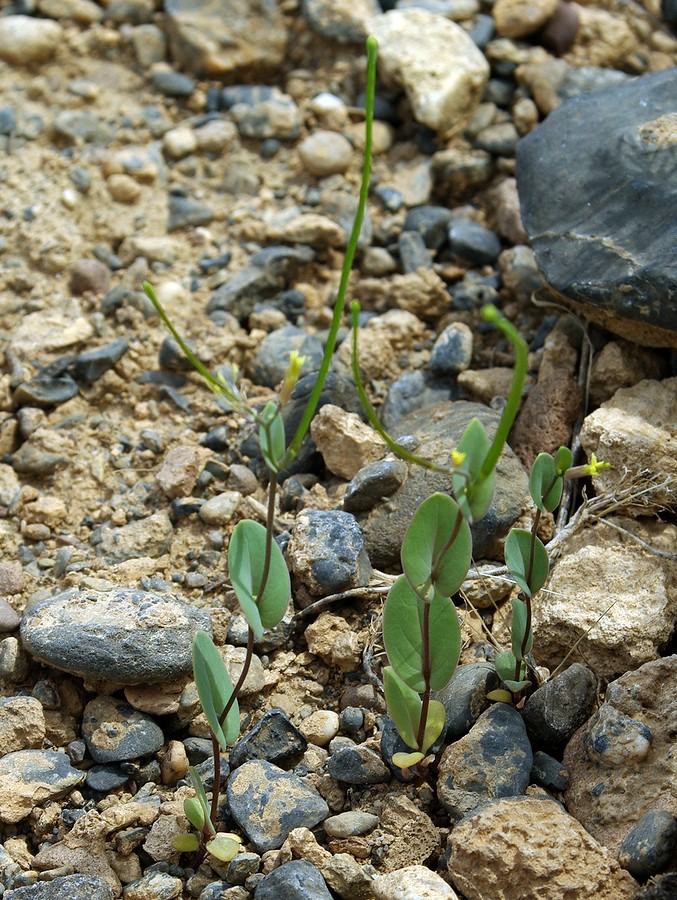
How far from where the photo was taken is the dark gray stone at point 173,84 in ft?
13.4

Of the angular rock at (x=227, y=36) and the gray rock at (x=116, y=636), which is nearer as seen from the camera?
the gray rock at (x=116, y=636)

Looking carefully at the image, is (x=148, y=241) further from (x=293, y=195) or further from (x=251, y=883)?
(x=251, y=883)

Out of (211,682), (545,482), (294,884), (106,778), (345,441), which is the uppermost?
(545,482)

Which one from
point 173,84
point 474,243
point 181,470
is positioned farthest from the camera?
point 173,84

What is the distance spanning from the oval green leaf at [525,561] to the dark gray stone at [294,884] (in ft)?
2.40

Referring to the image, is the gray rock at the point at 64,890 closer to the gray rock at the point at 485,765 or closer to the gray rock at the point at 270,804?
the gray rock at the point at 270,804

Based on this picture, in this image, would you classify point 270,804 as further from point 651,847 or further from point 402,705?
point 651,847

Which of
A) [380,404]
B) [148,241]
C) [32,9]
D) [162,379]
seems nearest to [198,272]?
[148,241]

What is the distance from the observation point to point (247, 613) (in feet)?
6.16

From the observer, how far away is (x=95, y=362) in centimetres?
324

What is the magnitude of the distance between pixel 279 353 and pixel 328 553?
3.05 feet

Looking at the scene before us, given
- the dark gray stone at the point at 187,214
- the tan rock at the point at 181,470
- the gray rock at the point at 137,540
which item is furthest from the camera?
the dark gray stone at the point at 187,214

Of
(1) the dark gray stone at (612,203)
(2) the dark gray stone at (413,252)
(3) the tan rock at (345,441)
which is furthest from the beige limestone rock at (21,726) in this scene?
(2) the dark gray stone at (413,252)

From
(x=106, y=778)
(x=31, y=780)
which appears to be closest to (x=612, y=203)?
(x=106, y=778)
